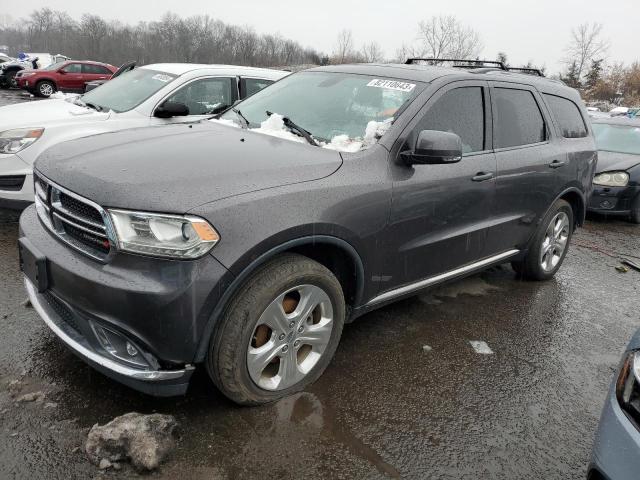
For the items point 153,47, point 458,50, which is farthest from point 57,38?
point 458,50

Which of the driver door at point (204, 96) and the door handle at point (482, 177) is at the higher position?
the driver door at point (204, 96)

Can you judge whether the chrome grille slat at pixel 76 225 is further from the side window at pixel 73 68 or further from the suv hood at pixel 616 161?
the side window at pixel 73 68

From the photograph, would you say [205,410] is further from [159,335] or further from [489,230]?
[489,230]

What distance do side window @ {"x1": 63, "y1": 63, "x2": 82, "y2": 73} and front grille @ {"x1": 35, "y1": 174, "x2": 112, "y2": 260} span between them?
21903mm

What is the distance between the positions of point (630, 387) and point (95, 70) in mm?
24206

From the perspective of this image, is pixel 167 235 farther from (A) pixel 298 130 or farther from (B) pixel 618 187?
(B) pixel 618 187

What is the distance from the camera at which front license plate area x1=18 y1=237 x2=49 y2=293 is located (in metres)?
2.45

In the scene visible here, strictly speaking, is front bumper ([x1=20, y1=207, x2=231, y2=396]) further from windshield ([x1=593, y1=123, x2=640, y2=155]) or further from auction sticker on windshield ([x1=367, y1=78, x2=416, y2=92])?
windshield ([x1=593, y1=123, x2=640, y2=155])

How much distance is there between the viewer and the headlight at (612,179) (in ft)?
24.8

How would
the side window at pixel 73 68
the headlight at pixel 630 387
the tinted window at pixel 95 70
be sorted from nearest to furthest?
the headlight at pixel 630 387, the side window at pixel 73 68, the tinted window at pixel 95 70

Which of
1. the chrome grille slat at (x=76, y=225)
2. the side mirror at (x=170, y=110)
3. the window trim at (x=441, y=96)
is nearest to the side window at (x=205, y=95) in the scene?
the side mirror at (x=170, y=110)

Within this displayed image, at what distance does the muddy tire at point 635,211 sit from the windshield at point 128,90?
6.69 metres

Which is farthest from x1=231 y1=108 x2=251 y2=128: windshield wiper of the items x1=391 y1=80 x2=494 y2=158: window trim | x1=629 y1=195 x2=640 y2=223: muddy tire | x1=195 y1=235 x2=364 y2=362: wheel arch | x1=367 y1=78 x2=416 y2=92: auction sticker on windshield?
x1=629 y1=195 x2=640 y2=223: muddy tire

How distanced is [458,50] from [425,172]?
3904 centimetres
